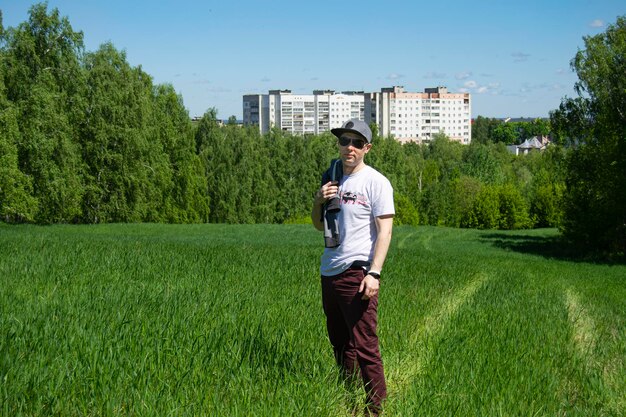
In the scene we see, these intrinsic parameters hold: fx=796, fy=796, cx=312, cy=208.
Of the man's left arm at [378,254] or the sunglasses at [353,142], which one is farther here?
the sunglasses at [353,142]

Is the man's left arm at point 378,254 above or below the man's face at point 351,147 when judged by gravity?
below

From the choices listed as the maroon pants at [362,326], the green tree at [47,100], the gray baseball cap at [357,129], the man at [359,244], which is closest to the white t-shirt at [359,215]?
the man at [359,244]

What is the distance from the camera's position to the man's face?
6.04 metres

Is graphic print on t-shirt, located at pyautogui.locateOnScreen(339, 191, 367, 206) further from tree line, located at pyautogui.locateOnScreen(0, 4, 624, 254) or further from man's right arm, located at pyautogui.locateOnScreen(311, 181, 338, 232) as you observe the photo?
tree line, located at pyautogui.locateOnScreen(0, 4, 624, 254)

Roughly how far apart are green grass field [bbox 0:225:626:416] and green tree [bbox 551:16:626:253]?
90.8ft

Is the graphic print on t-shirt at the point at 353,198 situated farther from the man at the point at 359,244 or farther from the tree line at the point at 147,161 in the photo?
the tree line at the point at 147,161

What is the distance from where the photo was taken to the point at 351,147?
6031 mm

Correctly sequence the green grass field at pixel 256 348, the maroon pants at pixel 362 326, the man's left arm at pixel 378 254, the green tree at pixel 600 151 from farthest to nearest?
1. the green tree at pixel 600 151
2. the maroon pants at pixel 362 326
3. the man's left arm at pixel 378 254
4. the green grass field at pixel 256 348

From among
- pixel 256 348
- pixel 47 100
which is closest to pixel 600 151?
pixel 47 100

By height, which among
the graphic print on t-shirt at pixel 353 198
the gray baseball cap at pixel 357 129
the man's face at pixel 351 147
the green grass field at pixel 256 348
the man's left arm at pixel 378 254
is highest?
the gray baseball cap at pixel 357 129

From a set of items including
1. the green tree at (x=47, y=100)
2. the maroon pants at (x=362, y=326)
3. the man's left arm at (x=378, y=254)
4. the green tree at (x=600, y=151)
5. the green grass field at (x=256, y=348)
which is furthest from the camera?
the green tree at (x=47, y=100)

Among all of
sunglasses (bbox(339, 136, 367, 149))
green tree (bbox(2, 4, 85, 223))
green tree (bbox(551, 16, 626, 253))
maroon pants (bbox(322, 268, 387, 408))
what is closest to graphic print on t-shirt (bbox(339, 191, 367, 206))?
sunglasses (bbox(339, 136, 367, 149))

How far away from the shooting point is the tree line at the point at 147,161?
4428 cm

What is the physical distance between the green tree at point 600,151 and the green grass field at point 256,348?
27.7 meters
